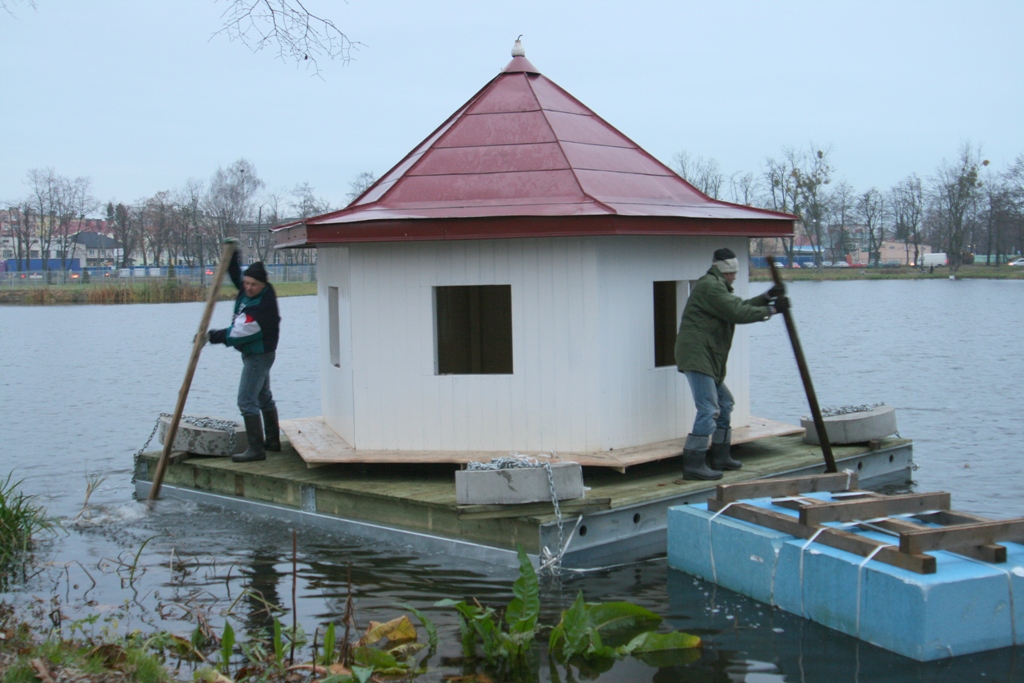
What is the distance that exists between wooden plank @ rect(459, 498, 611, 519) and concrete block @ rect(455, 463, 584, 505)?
0.26 ft

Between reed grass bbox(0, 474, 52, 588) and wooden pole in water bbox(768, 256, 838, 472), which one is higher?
wooden pole in water bbox(768, 256, 838, 472)

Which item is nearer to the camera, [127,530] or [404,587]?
[404,587]

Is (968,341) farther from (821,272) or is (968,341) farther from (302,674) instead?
(821,272)

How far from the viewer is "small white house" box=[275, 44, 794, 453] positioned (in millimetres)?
9414

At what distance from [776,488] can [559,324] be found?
2.48 meters

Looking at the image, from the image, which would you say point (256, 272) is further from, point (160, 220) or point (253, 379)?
point (160, 220)

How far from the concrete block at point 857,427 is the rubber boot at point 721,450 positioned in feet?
6.20

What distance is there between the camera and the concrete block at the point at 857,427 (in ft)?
36.7

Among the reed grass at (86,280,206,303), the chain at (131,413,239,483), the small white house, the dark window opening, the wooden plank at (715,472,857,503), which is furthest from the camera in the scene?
the reed grass at (86,280,206,303)

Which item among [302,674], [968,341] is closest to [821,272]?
[968,341]

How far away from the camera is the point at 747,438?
33.8ft

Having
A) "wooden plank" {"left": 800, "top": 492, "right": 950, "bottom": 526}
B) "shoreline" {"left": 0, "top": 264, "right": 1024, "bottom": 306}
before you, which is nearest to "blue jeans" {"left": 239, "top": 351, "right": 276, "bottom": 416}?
"wooden plank" {"left": 800, "top": 492, "right": 950, "bottom": 526}

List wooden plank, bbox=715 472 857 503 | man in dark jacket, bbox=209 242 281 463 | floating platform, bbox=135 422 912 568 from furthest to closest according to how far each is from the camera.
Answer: man in dark jacket, bbox=209 242 281 463 → floating platform, bbox=135 422 912 568 → wooden plank, bbox=715 472 857 503

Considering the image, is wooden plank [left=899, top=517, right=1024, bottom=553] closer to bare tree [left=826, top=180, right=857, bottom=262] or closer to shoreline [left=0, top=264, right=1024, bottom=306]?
shoreline [left=0, top=264, right=1024, bottom=306]
